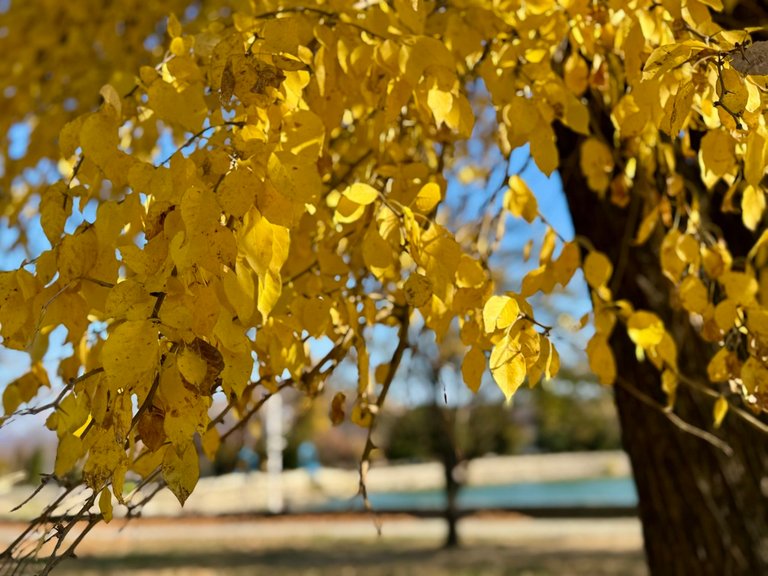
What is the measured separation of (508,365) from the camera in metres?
1.00

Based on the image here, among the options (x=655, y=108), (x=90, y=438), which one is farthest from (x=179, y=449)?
(x=655, y=108)

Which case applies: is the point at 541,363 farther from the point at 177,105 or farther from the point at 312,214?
the point at 177,105

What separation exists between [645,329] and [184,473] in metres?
0.82

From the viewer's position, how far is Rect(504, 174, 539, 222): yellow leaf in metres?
1.42

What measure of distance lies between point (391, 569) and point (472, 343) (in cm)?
621

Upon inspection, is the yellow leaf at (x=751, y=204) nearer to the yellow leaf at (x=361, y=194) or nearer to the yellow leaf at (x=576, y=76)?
the yellow leaf at (x=576, y=76)

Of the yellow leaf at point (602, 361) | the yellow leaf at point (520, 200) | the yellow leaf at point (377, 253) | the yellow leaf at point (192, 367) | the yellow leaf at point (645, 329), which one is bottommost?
the yellow leaf at point (602, 361)

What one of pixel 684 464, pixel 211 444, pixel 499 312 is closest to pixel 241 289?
pixel 499 312

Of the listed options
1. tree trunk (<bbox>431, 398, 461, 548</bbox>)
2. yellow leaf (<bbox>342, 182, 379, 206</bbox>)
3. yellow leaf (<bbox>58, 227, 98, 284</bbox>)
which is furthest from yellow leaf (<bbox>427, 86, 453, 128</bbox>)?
tree trunk (<bbox>431, 398, 461, 548</bbox>)

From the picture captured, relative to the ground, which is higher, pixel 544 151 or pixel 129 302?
pixel 129 302

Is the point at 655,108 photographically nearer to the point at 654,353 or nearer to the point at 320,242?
the point at 654,353

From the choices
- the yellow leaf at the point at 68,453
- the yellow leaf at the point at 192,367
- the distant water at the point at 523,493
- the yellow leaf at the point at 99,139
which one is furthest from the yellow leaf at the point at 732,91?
the distant water at the point at 523,493

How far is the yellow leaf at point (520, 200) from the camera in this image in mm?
1417

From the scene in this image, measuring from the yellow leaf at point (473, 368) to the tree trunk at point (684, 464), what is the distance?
1.24 meters
